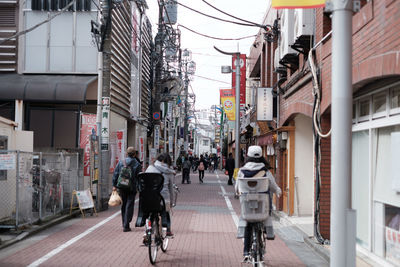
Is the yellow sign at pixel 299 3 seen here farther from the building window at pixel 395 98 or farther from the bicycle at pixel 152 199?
the bicycle at pixel 152 199

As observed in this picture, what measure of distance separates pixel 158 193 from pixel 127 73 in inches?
645

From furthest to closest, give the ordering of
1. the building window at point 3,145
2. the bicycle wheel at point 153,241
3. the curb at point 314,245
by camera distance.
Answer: the building window at point 3,145
the curb at point 314,245
the bicycle wheel at point 153,241

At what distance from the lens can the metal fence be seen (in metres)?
10.5

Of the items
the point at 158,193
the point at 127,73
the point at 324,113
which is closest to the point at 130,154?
the point at 158,193

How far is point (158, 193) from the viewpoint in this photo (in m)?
7.98

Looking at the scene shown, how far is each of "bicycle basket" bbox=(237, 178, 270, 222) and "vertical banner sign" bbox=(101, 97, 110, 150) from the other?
912 centimetres

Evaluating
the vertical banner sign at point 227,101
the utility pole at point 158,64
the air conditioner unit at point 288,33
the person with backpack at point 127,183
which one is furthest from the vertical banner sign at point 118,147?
the vertical banner sign at point 227,101

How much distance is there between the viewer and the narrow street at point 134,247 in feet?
25.8

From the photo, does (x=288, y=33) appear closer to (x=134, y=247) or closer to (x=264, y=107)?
(x=264, y=107)

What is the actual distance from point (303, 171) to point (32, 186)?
733 centimetres

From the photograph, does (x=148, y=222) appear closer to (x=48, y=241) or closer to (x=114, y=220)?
(x=48, y=241)

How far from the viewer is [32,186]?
1166cm

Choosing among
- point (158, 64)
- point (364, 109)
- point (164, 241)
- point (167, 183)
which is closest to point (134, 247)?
point (164, 241)

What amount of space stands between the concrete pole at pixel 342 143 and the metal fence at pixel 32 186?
797 cm
